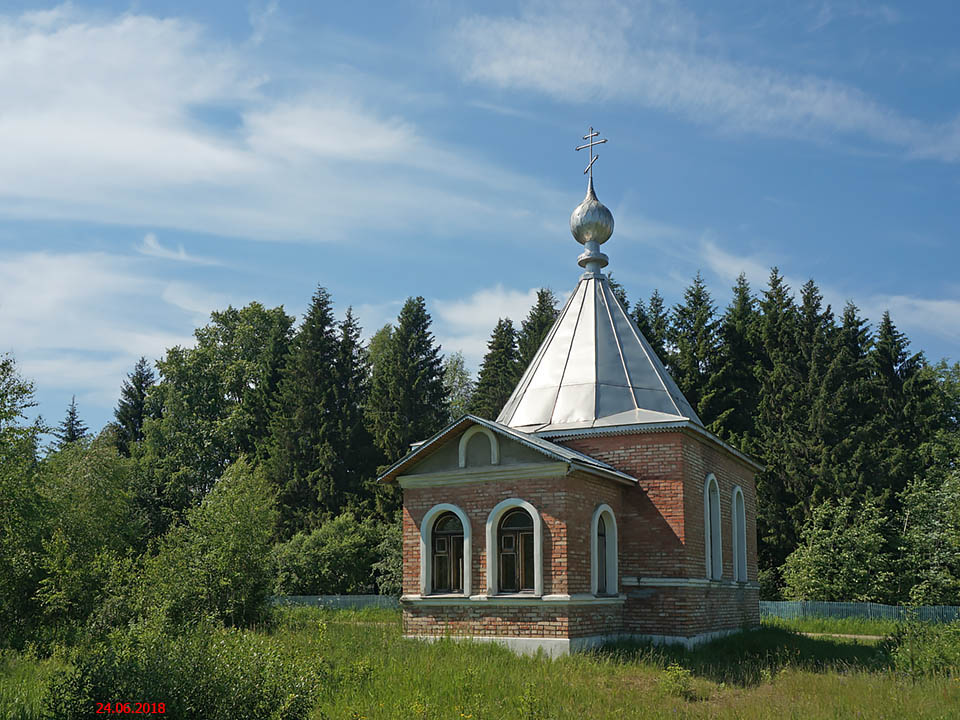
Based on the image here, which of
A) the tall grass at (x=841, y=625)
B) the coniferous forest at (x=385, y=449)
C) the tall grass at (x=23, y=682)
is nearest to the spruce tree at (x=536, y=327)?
the coniferous forest at (x=385, y=449)

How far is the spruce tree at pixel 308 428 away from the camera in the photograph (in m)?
35.8

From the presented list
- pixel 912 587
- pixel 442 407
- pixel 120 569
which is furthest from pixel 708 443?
pixel 442 407

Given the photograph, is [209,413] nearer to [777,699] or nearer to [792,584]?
[792,584]

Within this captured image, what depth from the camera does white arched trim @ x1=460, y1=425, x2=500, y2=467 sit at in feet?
49.1

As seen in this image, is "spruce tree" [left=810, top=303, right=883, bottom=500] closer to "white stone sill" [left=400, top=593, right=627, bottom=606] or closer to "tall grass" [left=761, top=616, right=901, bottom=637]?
"tall grass" [left=761, top=616, right=901, bottom=637]

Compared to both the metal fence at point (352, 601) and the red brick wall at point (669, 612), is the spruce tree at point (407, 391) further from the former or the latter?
the red brick wall at point (669, 612)

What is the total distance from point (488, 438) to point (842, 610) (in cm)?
1716

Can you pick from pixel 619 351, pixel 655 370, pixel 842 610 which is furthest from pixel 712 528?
pixel 842 610

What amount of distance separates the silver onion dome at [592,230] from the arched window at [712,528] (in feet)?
20.0

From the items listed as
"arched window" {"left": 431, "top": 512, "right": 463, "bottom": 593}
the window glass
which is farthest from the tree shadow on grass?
"arched window" {"left": 431, "top": 512, "right": 463, "bottom": 593}

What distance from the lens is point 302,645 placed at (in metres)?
12.5

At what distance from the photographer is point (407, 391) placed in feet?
126

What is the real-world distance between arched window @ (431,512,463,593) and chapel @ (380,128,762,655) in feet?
0.07

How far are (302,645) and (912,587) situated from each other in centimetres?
2428
